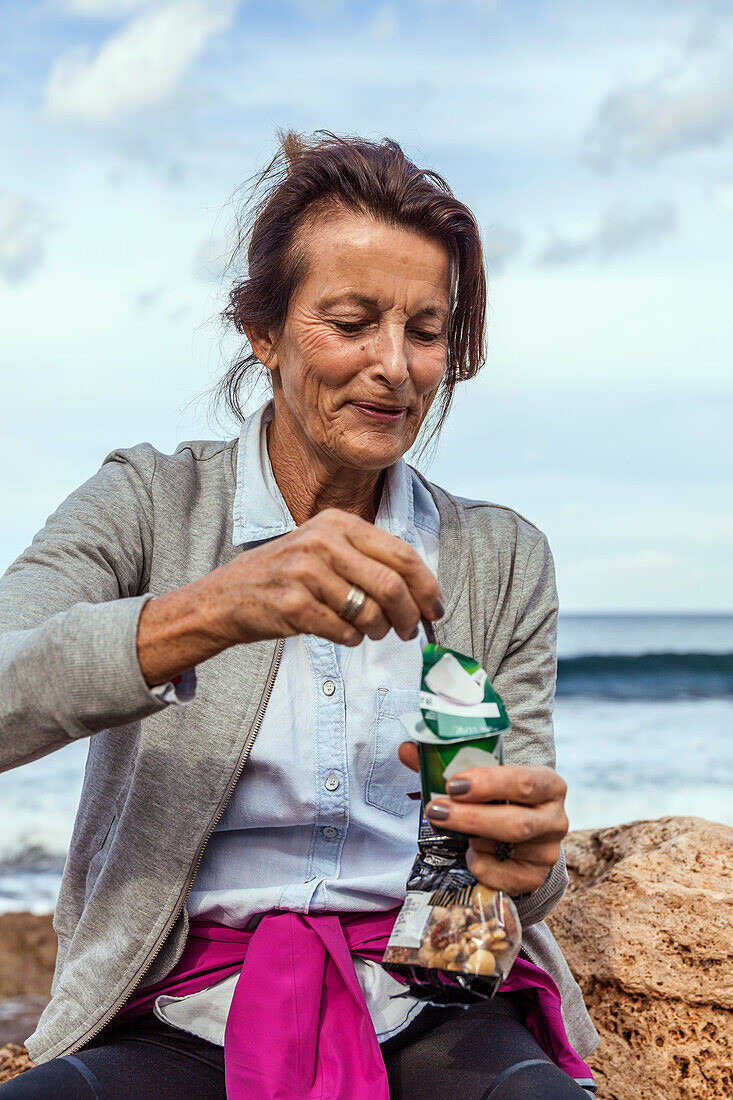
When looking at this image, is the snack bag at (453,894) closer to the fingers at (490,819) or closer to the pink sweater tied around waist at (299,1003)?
the fingers at (490,819)

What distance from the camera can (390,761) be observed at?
6.16 feet

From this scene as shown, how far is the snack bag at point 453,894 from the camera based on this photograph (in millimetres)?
1350

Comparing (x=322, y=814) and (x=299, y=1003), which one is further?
(x=322, y=814)

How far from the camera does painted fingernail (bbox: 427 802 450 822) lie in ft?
4.41

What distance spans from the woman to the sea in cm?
521

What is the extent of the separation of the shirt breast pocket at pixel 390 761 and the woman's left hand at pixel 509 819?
441mm

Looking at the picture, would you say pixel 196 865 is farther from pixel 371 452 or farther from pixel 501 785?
pixel 371 452

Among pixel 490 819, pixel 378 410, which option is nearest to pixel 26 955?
pixel 378 410

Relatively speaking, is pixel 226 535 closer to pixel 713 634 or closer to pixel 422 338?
pixel 422 338

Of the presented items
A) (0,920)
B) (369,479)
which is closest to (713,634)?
(0,920)

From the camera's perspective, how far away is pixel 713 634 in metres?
29.2

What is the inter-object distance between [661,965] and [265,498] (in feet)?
4.46

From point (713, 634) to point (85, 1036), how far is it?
2935cm

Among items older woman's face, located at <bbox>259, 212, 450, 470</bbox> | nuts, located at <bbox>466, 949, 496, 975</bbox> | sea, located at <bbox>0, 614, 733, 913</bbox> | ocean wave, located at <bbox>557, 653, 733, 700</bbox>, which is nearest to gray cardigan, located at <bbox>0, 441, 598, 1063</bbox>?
older woman's face, located at <bbox>259, 212, 450, 470</bbox>
